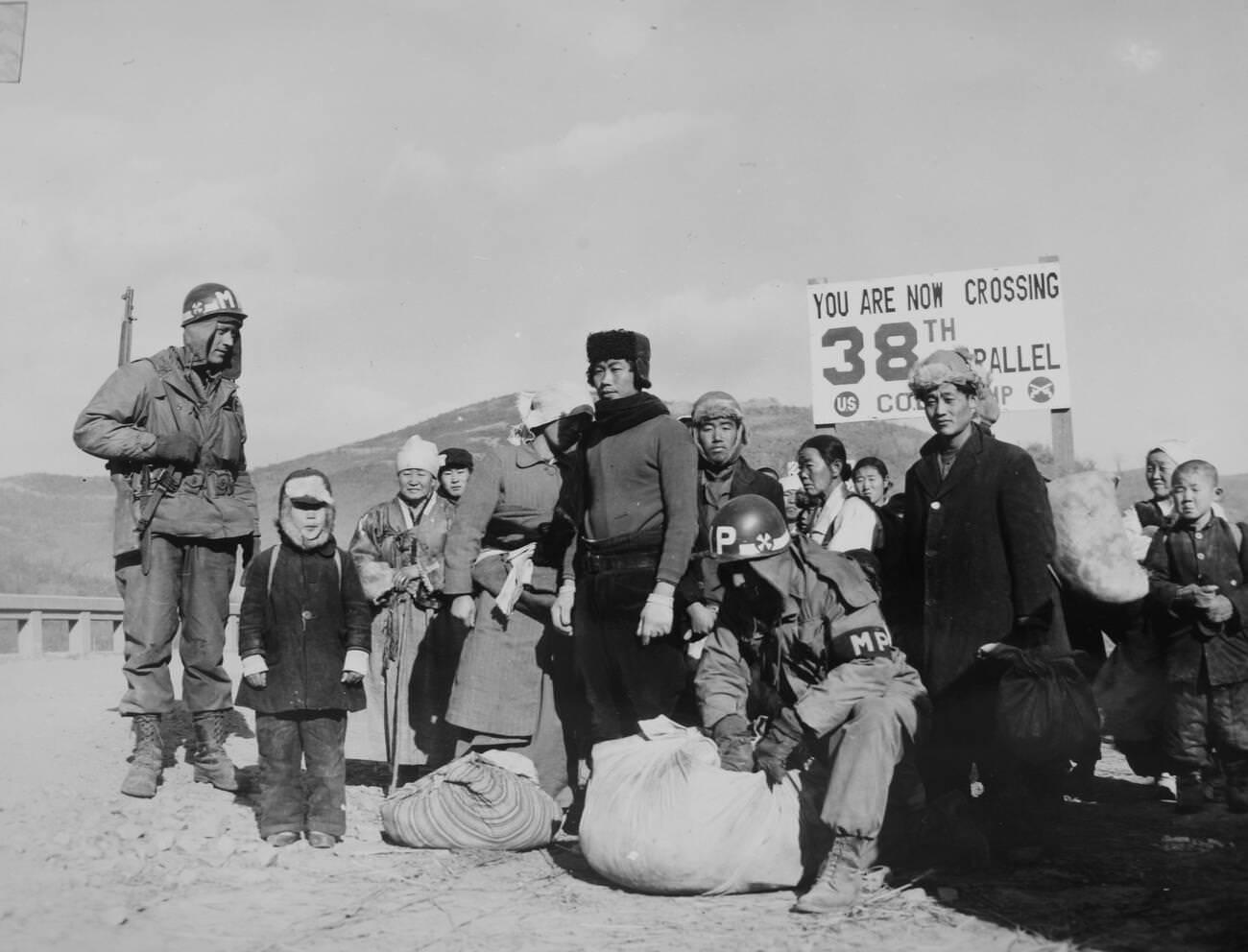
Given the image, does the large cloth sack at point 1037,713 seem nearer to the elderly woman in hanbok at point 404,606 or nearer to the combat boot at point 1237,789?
the combat boot at point 1237,789

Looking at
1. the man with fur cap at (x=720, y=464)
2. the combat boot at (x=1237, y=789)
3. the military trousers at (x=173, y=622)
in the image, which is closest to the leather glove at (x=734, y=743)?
the man with fur cap at (x=720, y=464)

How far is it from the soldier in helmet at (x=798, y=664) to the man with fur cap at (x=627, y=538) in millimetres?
300

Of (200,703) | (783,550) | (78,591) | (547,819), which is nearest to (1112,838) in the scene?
(783,550)

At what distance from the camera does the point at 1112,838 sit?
552 centimetres

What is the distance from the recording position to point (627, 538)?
5.35 m

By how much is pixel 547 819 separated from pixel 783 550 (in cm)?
163

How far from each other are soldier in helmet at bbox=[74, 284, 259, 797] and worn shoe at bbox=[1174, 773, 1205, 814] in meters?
4.49

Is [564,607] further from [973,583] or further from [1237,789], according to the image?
[1237,789]

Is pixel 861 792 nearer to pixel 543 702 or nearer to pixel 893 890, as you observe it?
pixel 893 890

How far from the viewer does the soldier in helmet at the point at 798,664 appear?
185 inches

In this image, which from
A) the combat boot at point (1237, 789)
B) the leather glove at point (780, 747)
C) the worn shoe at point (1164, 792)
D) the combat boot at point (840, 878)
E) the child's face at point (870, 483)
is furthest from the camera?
the child's face at point (870, 483)

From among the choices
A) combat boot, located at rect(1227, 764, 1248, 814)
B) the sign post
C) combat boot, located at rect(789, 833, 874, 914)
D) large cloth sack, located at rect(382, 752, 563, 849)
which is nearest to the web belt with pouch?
large cloth sack, located at rect(382, 752, 563, 849)

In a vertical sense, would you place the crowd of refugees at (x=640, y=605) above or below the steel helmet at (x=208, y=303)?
below

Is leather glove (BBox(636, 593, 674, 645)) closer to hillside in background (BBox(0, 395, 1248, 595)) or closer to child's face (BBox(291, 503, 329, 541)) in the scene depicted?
child's face (BBox(291, 503, 329, 541))
